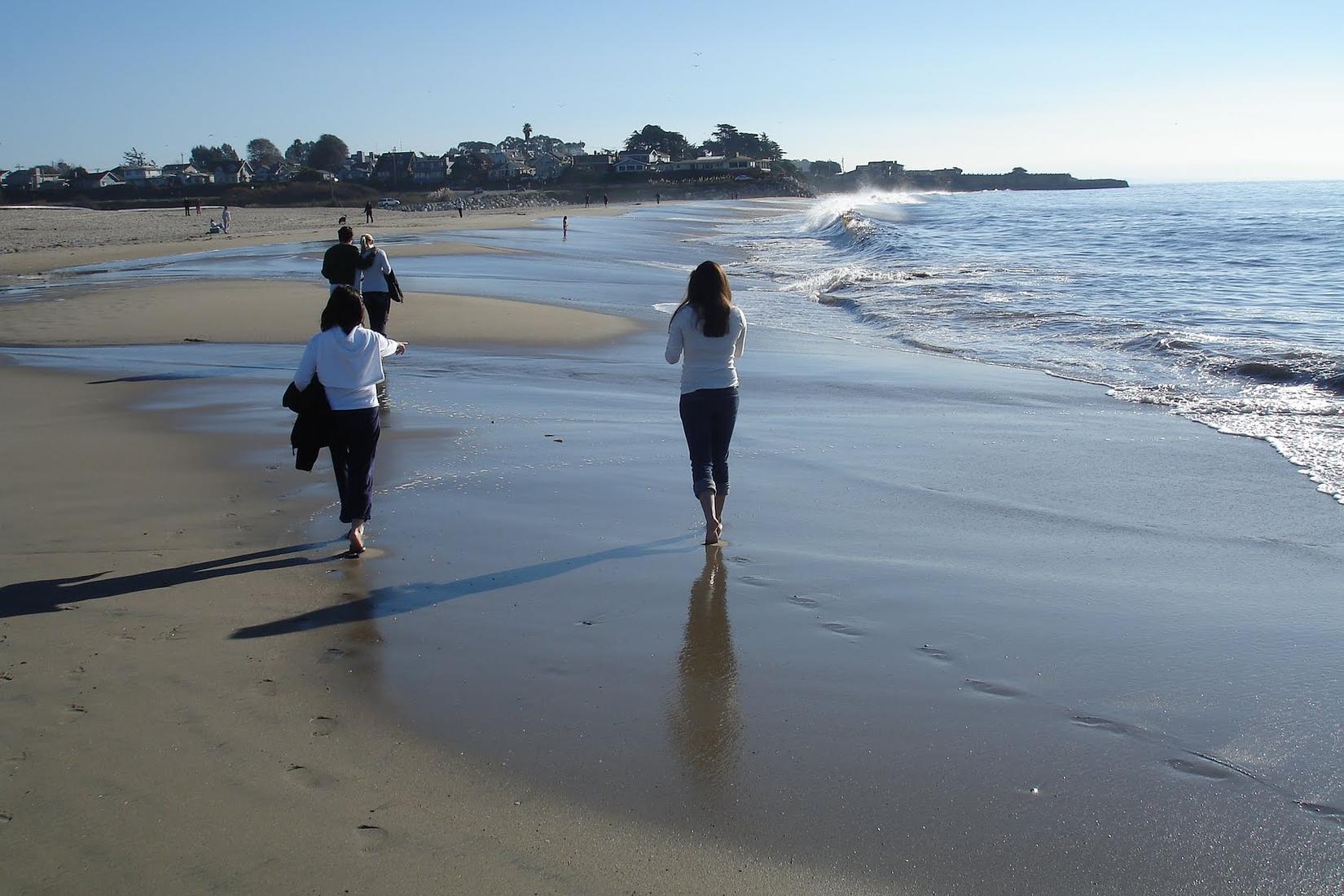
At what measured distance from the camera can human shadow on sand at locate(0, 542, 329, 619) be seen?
417 centimetres

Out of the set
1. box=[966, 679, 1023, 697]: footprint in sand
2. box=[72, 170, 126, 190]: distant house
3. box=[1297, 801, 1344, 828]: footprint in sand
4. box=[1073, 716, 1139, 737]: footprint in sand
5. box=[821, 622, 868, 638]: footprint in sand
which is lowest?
box=[1297, 801, 1344, 828]: footprint in sand

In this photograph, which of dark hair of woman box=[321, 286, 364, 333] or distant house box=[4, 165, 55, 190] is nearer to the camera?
dark hair of woman box=[321, 286, 364, 333]

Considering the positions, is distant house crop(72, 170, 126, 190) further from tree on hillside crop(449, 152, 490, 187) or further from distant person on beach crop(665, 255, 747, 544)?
distant person on beach crop(665, 255, 747, 544)

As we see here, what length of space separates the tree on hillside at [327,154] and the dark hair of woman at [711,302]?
166 meters

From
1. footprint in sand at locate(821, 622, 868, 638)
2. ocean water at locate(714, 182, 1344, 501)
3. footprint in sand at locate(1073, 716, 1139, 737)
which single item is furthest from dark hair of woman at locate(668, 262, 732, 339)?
ocean water at locate(714, 182, 1344, 501)

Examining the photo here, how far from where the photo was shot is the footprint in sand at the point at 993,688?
139 inches

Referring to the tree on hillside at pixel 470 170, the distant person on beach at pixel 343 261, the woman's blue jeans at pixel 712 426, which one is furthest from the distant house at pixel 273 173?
the woman's blue jeans at pixel 712 426

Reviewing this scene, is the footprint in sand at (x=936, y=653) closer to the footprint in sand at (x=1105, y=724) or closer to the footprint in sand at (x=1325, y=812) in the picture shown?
the footprint in sand at (x=1105, y=724)

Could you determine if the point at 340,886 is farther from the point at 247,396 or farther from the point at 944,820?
the point at 247,396

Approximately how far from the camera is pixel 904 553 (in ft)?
16.3

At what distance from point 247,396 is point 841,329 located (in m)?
8.48

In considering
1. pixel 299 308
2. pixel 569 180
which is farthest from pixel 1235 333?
pixel 569 180

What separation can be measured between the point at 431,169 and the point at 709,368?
147 meters

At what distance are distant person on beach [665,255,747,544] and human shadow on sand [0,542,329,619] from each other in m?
2.01
